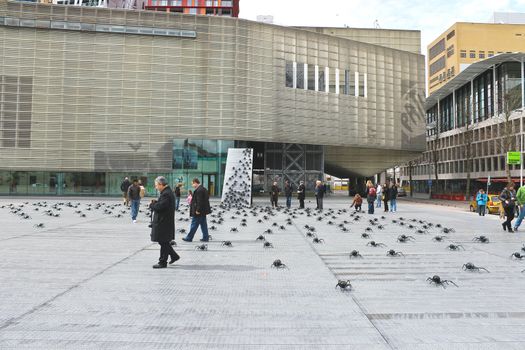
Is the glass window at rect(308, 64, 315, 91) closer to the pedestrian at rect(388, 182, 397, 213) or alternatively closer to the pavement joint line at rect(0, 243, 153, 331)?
the pedestrian at rect(388, 182, 397, 213)

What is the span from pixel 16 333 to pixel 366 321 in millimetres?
3506

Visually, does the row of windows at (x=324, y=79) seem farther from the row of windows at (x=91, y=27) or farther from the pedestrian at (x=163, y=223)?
the pedestrian at (x=163, y=223)

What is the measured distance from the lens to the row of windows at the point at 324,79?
5134cm

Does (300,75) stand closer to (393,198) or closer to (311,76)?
(311,76)

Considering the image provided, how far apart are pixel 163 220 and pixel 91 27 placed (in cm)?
4484

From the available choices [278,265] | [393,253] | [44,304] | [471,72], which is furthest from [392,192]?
[471,72]

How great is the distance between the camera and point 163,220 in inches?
297

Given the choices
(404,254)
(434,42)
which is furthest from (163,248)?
(434,42)

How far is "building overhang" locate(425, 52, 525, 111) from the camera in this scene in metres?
58.4

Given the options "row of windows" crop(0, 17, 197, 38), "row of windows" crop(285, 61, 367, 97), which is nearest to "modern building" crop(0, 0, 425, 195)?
"row of windows" crop(0, 17, 197, 38)

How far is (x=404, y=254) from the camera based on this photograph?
9.46 m

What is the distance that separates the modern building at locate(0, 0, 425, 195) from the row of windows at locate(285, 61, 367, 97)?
0.81ft

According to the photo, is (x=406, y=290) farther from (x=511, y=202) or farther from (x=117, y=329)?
(x=511, y=202)

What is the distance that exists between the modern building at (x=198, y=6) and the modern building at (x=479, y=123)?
48.3 meters
